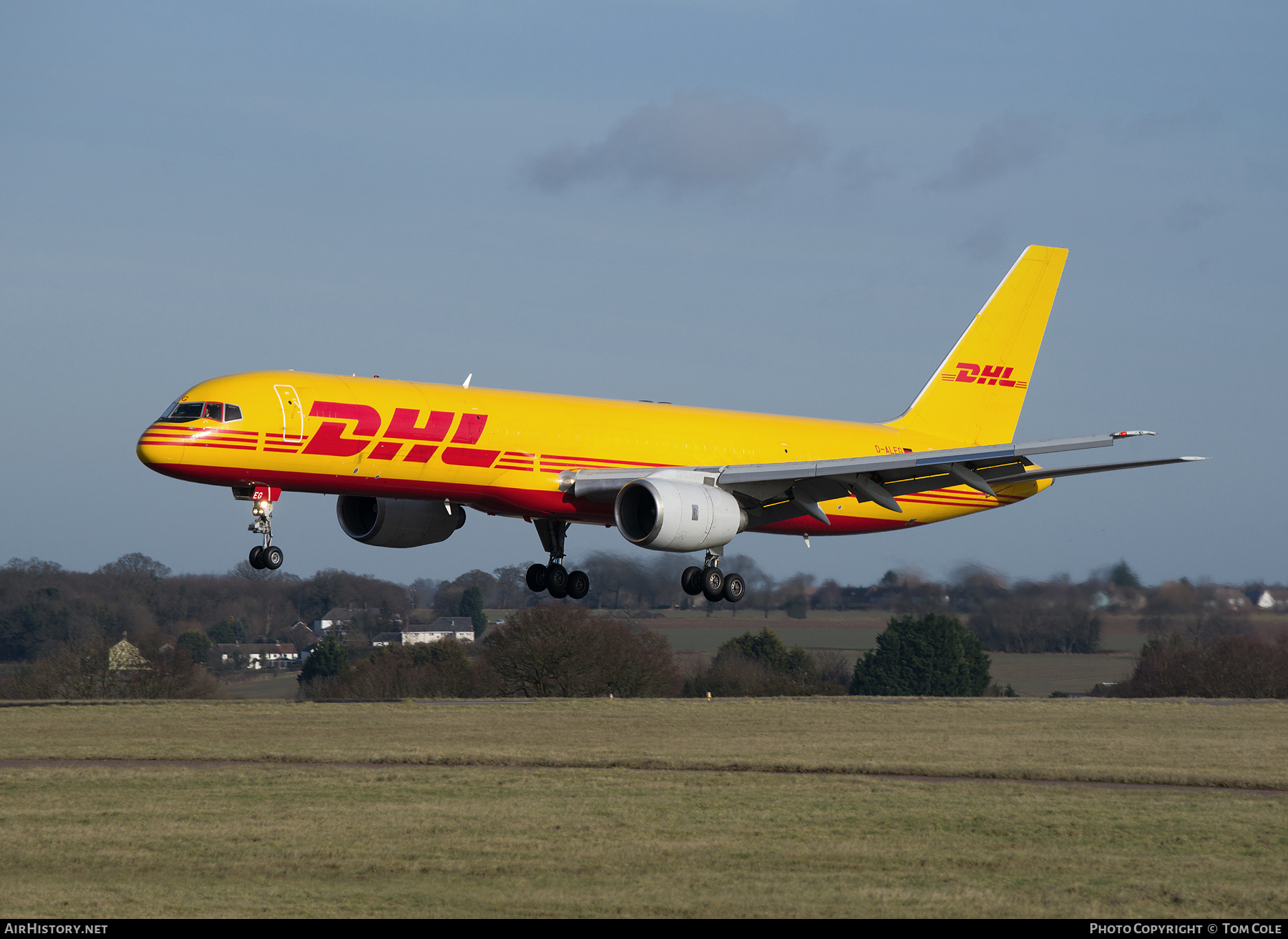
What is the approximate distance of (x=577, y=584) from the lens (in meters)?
42.0

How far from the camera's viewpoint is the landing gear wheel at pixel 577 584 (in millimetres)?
41812

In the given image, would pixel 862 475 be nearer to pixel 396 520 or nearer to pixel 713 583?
pixel 713 583

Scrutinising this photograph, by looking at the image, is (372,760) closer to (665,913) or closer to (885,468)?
(885,468)

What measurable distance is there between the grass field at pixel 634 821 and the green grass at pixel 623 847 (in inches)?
4.0

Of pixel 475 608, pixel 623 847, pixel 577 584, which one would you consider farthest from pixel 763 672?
pixel 623 847

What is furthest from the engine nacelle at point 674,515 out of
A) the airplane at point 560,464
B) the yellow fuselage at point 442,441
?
the yellow fuselage at point 442,441

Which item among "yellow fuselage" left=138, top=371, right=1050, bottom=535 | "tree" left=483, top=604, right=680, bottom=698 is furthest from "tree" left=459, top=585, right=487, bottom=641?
"yellow fuselage" left=138, top=371, right=1050, bottom=535

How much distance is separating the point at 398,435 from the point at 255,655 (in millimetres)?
96592

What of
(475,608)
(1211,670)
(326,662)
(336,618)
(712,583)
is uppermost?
(712,583)

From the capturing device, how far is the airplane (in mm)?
32969

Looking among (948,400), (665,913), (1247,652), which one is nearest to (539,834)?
(665,913)

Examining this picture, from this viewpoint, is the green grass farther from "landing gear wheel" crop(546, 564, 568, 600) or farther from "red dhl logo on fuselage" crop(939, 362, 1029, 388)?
"red dhl logo on fuselage" crop(939, 362, 1029, 388)

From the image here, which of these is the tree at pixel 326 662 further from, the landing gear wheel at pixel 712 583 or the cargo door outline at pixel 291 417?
the cargo door outline at pixel 291 417
